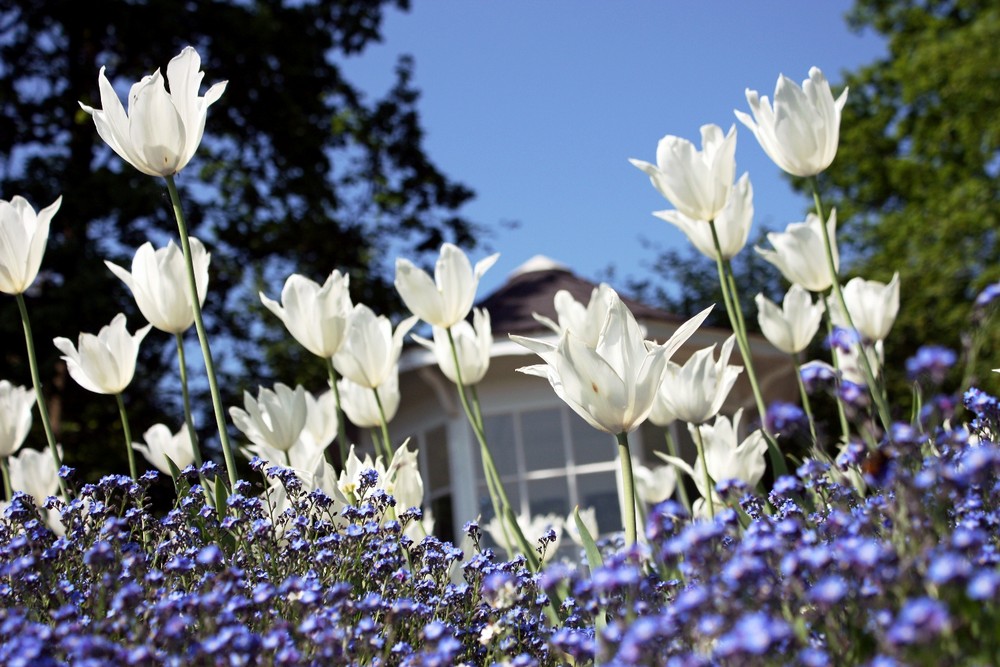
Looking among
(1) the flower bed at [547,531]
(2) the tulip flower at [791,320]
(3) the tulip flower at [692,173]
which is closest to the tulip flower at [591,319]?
(1) the flower bed at [547,531]

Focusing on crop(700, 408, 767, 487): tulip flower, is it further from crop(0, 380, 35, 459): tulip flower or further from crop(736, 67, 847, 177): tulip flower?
crop(0, 380, 35, 459): tulip flower

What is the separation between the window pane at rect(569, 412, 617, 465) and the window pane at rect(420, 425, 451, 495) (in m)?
1.20

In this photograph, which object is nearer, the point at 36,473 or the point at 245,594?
the point at 245,594

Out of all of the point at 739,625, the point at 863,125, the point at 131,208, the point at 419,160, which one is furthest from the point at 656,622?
the point at 863,125

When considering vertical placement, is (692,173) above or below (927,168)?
below

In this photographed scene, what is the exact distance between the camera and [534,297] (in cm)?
1004

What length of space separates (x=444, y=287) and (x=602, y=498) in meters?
6.69

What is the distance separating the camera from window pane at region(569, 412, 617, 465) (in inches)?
389

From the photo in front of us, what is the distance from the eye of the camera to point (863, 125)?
19844 mm

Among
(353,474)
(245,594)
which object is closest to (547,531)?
(353,474)

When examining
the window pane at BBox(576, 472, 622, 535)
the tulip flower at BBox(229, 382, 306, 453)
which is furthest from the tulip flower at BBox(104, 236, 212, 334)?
the window pane at BBox(576, 472, 622, 535)

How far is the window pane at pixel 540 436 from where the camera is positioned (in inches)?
375

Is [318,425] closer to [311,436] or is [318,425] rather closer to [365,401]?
[311,436]

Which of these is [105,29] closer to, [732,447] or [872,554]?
[732,447]
